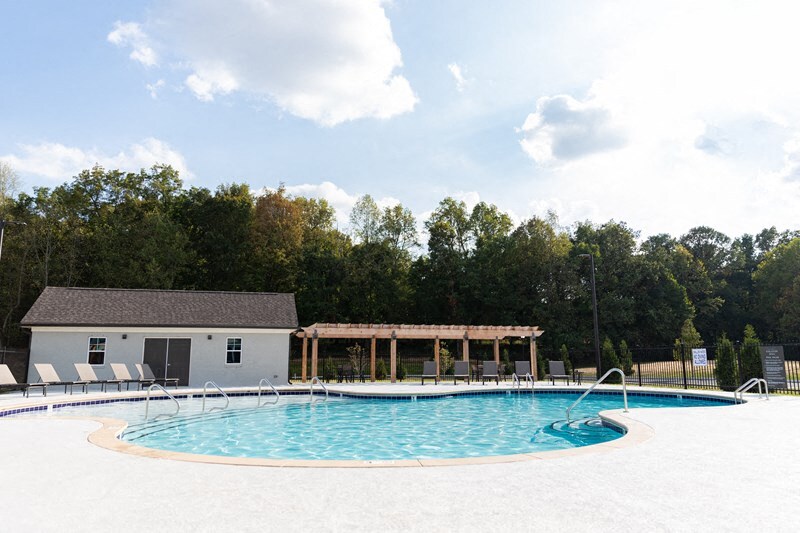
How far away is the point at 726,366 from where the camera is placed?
1734 cm

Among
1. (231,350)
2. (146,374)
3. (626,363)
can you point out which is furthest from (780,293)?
(146,374)

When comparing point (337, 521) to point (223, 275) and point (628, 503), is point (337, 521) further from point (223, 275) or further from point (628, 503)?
point (223, 275)

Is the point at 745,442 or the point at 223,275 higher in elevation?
the point at 223,275

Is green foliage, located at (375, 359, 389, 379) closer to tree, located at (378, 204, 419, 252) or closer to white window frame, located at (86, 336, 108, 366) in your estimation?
white window frame, located at (86, 336, 108, 366)

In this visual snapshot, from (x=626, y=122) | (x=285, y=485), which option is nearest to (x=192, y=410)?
(x=285, y=485)

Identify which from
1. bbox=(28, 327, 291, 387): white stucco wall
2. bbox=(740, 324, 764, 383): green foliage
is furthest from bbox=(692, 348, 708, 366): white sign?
bbox=(28, 327, 291, 387): white stucco wall

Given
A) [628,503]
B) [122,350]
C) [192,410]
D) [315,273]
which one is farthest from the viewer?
[315,273]

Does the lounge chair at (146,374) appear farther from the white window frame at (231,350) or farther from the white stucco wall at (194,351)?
the white window frame at (231,350)

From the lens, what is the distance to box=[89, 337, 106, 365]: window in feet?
63.4

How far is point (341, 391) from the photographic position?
1680cm

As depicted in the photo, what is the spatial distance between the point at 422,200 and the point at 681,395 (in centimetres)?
1919

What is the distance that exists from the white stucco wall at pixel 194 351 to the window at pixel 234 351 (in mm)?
140

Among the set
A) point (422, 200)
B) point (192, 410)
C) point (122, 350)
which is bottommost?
point (192, 410)

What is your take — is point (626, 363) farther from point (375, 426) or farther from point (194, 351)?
point (194, 351)
